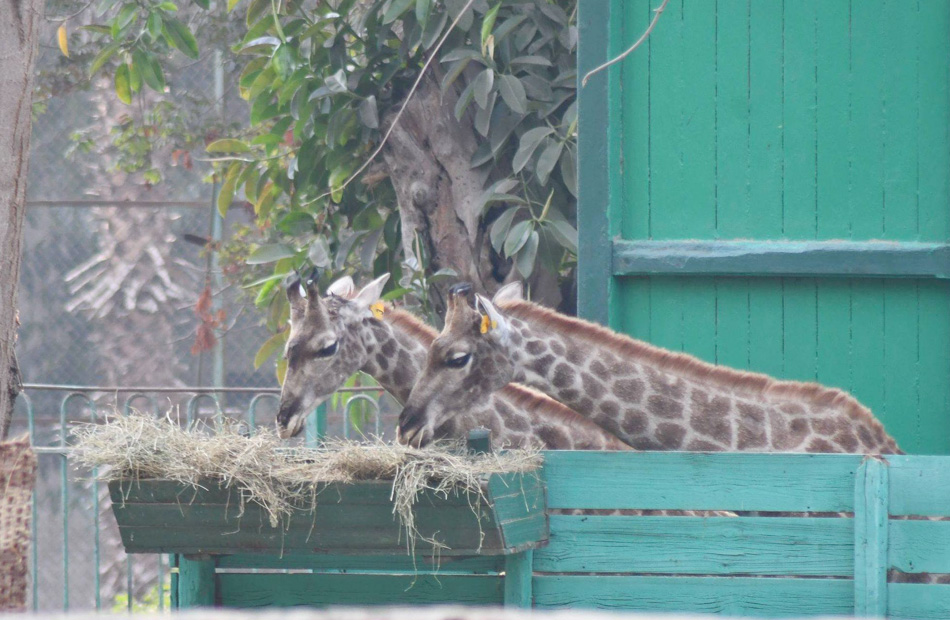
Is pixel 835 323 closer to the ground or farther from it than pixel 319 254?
closer to the ground

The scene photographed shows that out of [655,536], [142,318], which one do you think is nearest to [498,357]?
[655,536]

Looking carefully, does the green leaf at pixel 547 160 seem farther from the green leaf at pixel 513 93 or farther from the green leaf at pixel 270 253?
the green leaf at pixel 270 253

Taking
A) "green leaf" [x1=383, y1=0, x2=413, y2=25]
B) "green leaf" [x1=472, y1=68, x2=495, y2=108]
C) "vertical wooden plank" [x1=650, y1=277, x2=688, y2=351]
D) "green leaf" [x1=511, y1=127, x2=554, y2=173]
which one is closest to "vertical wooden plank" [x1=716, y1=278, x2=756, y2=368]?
"vertical wooden plank" [x1=650, y1=277, x2=688, y2=351]

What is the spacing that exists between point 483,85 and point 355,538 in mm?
3209

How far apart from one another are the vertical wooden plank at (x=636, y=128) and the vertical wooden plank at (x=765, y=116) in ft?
1.42

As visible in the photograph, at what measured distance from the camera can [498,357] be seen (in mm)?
4184

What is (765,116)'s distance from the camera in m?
4.71

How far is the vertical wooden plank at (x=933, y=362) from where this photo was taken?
15.1 feet

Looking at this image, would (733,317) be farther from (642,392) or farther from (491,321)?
(491,321)

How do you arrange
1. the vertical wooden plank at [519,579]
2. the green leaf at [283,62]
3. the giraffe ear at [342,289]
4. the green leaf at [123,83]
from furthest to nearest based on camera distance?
the green leaf at [123,83], the green leaf at [283,62], the giraffe ear at [342,289], the vertical wooden plank at [519,579]

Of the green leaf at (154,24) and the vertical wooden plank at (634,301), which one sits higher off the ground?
the green leaf at (154,24)

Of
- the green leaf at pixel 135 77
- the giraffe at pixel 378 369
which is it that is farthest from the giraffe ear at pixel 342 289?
the green leaf at pixel 135 77

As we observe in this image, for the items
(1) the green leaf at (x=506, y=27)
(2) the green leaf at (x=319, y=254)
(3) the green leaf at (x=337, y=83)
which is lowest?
(2) the green leaf at (x=319, y=254)

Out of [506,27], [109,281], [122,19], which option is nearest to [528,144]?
[506,27]
